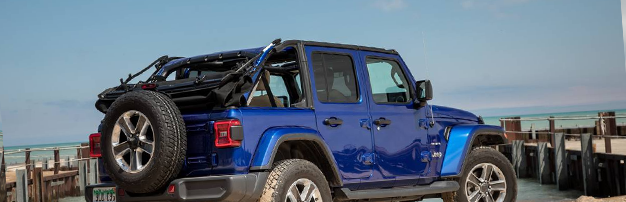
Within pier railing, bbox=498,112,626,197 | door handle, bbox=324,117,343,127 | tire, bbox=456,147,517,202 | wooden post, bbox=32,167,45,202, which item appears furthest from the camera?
wooden post, bbox=32,167,45,202

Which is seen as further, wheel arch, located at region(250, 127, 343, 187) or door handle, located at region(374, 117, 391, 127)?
door handle, located at region(374, 117, 391, 127)

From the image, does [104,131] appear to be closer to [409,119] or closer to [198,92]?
[198,92]

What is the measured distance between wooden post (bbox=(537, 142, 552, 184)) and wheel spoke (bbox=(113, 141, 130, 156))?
16413 millimetres

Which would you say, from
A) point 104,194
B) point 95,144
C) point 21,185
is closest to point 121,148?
point 104,194

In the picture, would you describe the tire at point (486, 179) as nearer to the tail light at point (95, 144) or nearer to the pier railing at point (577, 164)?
the tail light at point (95, 144)

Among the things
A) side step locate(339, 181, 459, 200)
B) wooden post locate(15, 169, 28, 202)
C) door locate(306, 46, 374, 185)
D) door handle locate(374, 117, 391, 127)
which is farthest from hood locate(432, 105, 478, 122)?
wooden post locate(15, 169, 28, 202)

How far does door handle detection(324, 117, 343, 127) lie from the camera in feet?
25.0

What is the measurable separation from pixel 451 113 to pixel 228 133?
3573 mm

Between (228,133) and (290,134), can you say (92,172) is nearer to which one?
(290,134)

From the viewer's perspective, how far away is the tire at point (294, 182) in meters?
6.89

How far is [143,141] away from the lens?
677 cm

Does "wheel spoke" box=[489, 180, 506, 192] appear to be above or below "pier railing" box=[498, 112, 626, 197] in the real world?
above

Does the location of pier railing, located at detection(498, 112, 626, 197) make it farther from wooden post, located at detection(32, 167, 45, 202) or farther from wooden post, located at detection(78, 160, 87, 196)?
wooden post, located at detection(32, 167, 45, 202)

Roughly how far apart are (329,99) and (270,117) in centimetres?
96
